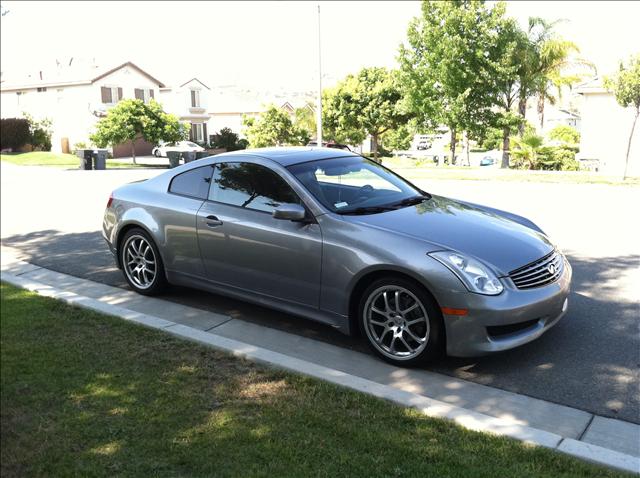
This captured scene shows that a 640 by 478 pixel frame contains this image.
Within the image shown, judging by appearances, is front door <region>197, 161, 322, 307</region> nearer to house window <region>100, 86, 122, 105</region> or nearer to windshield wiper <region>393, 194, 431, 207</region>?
windshield wiper <region>393, 194, 431, 207</region>

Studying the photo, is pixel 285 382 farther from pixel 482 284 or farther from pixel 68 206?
pixel 68 206

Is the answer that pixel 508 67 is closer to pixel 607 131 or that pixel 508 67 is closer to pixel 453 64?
pixel 453 64

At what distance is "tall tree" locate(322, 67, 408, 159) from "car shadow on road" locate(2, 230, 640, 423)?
1368 inches

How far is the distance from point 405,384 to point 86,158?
2446 centimetres

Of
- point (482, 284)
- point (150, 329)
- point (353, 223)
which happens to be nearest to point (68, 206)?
point (150, 329)

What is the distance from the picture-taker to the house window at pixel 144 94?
957 inches

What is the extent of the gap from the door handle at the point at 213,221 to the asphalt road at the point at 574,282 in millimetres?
911

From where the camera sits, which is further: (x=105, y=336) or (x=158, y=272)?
(x=158, y=272)

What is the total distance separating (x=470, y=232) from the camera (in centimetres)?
476

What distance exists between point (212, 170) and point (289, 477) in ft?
11.4

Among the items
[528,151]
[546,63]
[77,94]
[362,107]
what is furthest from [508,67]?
[362,107]

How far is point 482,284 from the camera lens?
425cm

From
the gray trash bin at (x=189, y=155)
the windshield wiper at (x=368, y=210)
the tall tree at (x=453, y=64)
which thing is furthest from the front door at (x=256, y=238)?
the tall tree at (x=453, y=64)

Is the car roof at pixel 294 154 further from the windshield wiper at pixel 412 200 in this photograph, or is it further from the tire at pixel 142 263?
the tire at pixel 142 263
